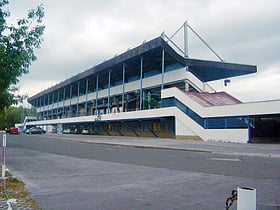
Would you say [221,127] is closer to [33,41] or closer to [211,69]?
[211,69]

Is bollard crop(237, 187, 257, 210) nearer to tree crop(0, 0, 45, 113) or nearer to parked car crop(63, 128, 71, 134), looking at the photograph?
tree crop(0, 0, 45, 113)

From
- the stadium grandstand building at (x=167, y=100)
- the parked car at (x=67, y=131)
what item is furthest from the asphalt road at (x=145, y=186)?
the parked car at (x=67, y=131)

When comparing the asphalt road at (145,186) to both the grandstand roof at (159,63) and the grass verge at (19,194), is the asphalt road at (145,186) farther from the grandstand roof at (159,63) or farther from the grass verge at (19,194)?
the grandstand roof at (159,63)

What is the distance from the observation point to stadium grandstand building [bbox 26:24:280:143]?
3194cm

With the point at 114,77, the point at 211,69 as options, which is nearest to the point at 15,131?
the point at 114,77

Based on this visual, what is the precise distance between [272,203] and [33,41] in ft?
21.8

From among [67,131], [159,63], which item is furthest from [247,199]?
[67,131]

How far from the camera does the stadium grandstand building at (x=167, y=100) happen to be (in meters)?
31.9

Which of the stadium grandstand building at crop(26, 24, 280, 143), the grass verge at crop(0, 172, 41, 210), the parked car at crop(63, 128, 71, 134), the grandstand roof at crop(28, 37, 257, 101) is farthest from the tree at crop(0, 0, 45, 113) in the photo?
the parked car at crop(63, 128, 71, 134)

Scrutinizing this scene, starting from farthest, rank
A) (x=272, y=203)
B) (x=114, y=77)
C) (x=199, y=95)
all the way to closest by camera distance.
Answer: (x=114, y=77), (x=199, y=95), (x=272, y=203)

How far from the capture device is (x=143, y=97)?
49.6 meters

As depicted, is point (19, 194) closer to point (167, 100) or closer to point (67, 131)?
point (167, 100)

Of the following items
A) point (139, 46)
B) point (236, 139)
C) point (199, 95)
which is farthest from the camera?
point (139, 46)

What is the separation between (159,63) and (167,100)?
9880mm
